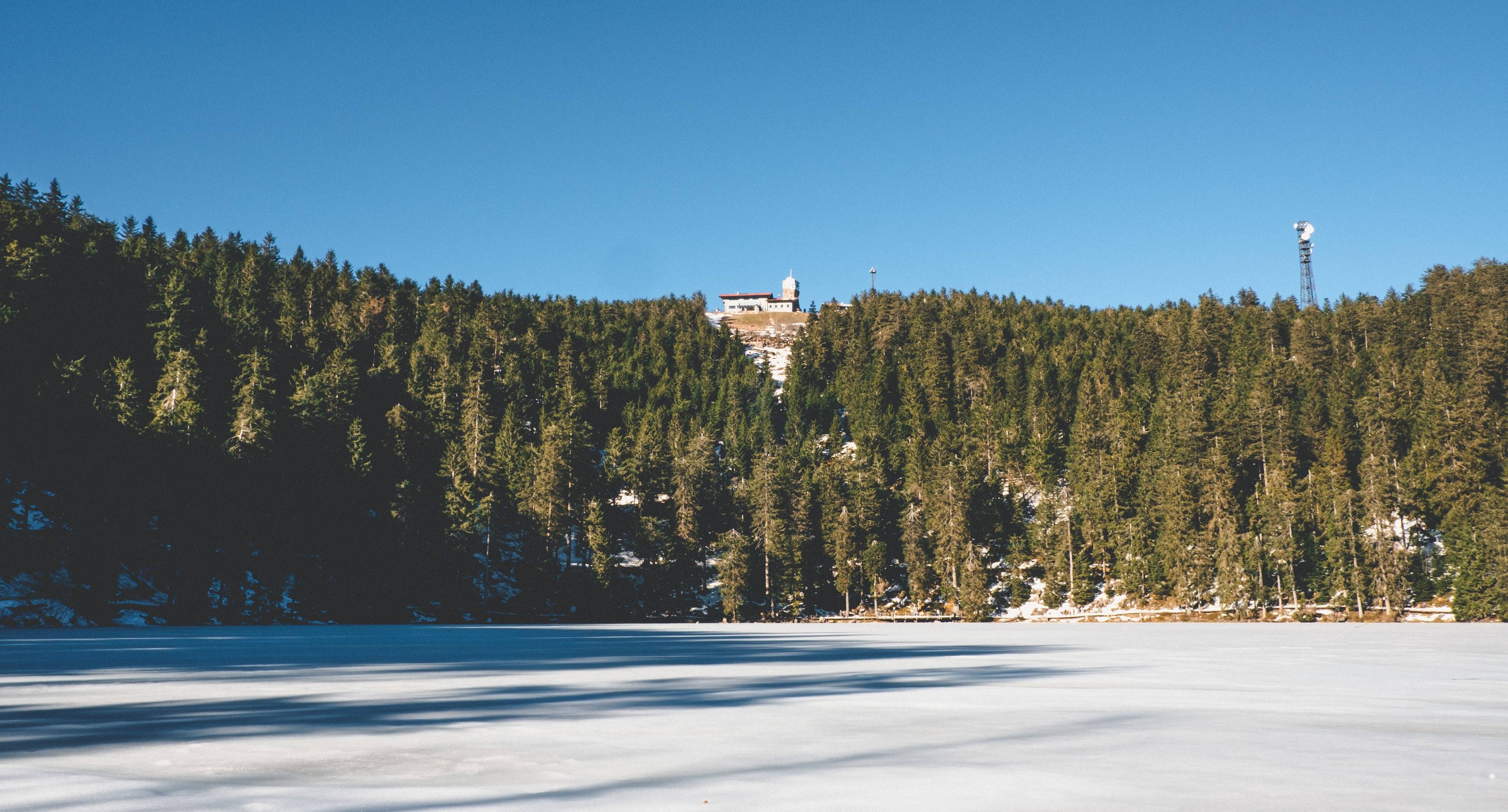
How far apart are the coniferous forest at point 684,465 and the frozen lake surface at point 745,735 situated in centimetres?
4831

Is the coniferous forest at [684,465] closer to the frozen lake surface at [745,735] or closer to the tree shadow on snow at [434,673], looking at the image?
the tree shadow on snow at [434,673]

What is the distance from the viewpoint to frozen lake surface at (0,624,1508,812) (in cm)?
523

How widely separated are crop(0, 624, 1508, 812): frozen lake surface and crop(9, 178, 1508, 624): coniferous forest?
4831 cm

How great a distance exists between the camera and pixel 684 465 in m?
86.4

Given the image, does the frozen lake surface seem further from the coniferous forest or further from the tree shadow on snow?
the coniferous forest

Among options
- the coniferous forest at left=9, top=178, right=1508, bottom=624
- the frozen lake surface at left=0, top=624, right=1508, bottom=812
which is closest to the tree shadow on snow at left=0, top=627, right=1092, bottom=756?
the frozen lake surface at left=0, top=624, right=1508, bottom=812

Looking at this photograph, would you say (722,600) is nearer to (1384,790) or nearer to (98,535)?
(98,535)

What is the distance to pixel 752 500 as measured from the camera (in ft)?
281

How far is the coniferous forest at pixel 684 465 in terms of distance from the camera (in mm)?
58844

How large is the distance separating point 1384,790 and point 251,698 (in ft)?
35.1

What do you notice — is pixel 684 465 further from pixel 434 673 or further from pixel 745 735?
pixel 745 735

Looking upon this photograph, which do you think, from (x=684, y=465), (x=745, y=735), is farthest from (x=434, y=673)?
(x=684, y=465)

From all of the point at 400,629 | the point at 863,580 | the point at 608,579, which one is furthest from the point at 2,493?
the point at 863,580

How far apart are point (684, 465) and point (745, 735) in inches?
3112
